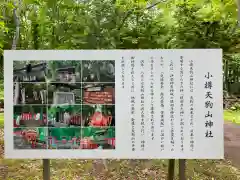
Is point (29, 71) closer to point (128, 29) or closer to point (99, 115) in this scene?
point (99, 115)

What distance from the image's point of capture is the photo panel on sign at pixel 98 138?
3438 mm

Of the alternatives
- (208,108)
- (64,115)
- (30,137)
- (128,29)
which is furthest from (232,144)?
(30,137)

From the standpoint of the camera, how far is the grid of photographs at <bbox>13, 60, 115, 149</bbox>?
11.3 feet

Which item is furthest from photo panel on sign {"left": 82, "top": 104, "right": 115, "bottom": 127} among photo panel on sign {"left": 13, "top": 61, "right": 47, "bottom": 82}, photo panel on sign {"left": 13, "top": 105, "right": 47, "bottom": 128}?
photo panel on sign {"left": 13, "top": 61, "right": 47, "bottom": 82}

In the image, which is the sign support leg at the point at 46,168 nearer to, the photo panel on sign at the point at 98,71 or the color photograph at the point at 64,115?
the color photograph at the point at 64,115

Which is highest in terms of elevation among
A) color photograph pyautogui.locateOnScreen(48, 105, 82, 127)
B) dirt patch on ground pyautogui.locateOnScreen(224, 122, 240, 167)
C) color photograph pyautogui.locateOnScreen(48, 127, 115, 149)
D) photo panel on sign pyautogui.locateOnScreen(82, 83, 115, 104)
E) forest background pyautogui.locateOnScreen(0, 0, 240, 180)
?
forest background pyautogui.locateOnScreen(0, 0, 240, 180)

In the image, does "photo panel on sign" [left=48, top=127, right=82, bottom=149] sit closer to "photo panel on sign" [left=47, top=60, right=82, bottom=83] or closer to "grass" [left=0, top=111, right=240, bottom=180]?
"photo panel on sign" [left=47, top=60, right=82, bottom=83]

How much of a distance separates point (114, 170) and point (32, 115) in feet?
9.09

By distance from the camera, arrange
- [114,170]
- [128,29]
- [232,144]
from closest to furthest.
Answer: [128,29]
[114,170]
[232,144]

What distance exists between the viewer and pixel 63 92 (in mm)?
3467

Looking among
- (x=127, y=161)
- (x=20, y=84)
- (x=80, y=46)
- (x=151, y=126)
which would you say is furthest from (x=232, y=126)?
(x=20, y=84)

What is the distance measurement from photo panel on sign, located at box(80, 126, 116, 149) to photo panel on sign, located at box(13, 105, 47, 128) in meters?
0.44

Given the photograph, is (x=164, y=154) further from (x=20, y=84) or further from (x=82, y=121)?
(x=20, y=84)

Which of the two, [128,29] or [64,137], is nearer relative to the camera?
[64,137]
